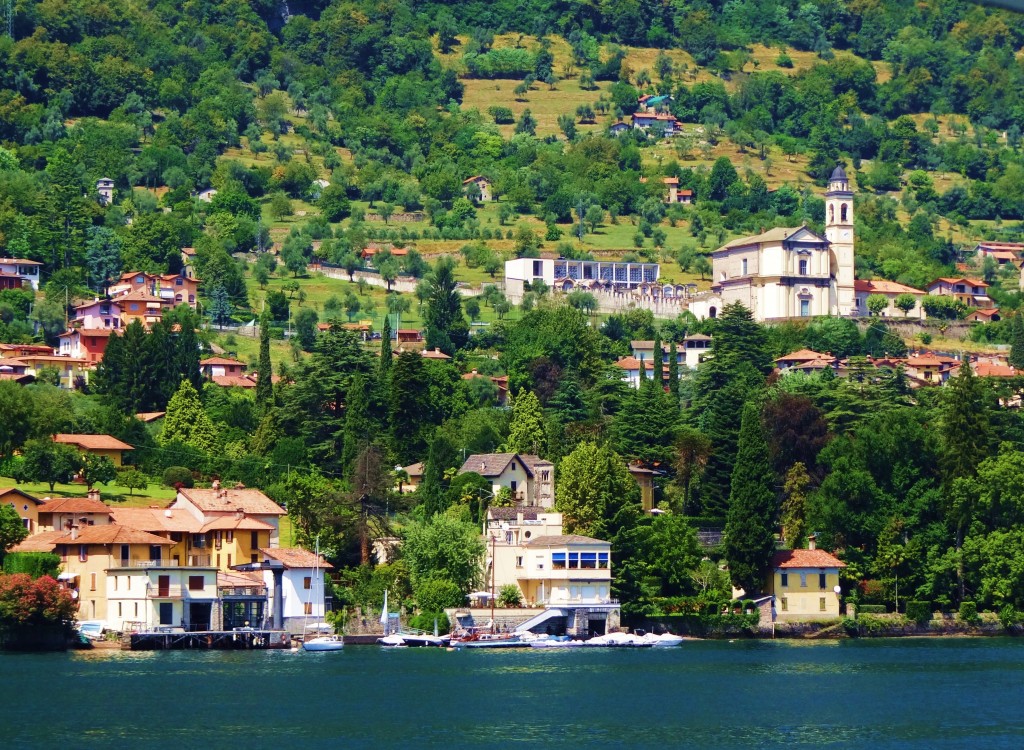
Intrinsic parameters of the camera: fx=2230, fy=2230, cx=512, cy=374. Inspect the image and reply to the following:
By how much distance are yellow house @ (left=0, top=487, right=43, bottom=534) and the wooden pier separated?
9421 millimetres

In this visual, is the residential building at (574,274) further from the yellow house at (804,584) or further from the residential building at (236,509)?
the yellow house at (804,584)

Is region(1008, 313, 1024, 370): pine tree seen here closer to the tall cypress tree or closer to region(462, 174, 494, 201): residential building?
the tall cypress tree

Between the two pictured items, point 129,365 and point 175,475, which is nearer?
point 175,475

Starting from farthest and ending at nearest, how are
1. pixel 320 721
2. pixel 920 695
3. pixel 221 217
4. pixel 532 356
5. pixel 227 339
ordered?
pixel 221 217 → pixel 227 339 → pixel 532 356 → pixel 920 695 → pixel 320 721

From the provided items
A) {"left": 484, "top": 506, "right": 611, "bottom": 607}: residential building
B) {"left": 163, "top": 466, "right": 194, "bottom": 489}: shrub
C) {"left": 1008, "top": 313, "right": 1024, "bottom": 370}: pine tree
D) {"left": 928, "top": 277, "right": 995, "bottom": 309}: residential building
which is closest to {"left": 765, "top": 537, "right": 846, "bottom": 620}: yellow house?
{"left": 484, "top": 506, "right": 611, "bottom": 607}: residential building

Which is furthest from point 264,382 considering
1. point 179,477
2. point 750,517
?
point 750,517

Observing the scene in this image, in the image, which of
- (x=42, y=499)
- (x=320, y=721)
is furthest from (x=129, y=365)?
(x=320, y=721)

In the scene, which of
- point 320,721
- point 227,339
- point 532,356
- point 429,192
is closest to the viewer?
point 320,721

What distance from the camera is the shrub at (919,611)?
92.0 meters

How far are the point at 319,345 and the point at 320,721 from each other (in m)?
54.7

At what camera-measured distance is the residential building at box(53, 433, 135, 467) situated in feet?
335

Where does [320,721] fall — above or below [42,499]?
below

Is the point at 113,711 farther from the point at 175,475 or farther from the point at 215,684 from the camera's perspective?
the point at 175,475

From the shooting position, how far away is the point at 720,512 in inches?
3927
